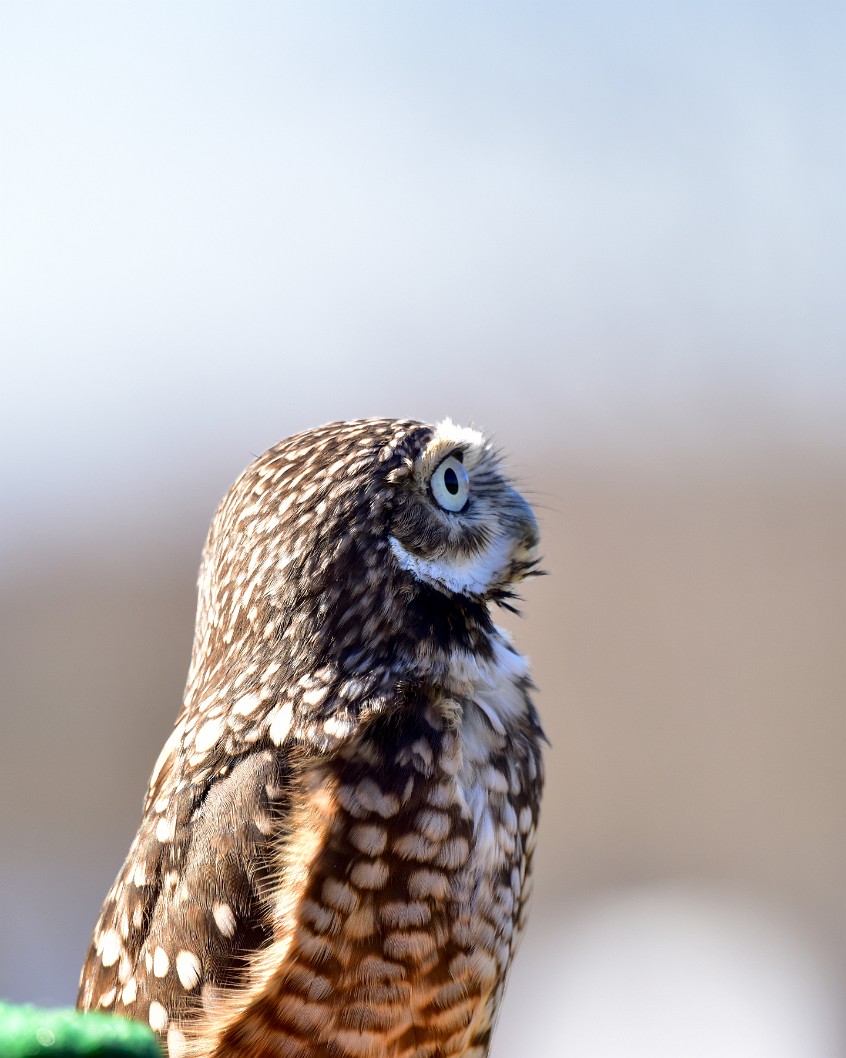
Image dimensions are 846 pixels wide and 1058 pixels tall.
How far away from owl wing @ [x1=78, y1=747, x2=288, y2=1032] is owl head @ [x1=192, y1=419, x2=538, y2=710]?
0.22 meters

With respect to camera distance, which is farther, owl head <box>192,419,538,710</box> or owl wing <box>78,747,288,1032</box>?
owl head <box>192,419,538,710</box>

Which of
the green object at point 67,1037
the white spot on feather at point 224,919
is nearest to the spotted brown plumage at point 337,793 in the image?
the white spot on feather at point 224,919

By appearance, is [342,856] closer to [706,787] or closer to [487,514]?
[487,514]

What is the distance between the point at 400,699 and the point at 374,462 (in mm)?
434

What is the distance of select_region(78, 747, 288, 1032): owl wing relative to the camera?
156 cm

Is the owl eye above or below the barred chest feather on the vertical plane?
above

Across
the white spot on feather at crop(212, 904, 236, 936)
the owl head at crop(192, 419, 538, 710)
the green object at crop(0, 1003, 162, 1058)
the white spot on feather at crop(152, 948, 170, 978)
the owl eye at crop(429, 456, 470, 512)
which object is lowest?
the white spot on feather at crop(152, 948, 170, 978)

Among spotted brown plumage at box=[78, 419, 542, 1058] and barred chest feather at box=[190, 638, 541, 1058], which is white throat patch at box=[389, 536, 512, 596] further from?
barred chest feather at box=[190, 638, 541, 1058]

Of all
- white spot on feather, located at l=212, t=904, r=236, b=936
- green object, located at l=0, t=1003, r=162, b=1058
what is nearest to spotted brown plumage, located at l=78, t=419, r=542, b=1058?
white spot on feather, located at l=212, t=904, r=236, b=936

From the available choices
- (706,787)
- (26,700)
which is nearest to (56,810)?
(26,700)

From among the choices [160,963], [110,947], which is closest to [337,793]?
[160,963]

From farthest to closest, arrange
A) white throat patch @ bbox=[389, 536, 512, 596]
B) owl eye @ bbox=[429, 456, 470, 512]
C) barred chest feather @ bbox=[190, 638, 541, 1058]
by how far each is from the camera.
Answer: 1. owl eye @ bbox=[429, 456, 470, 512]
2. white throat patch @ bbox=[389, 536, 512, 596]
3. barred chest feather @ bbox=[190, 638, 541, 1058]

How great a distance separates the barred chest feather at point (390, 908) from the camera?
1527mm

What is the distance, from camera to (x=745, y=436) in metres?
14.8
